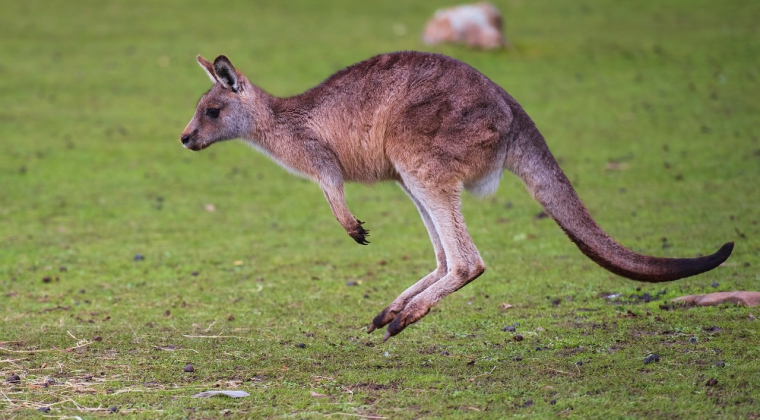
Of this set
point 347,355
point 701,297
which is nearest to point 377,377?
point 347,355

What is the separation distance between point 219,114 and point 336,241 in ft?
11.2

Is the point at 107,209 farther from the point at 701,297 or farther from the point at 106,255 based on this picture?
the point at 701,297

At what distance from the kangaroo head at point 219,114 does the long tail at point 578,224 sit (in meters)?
1.69

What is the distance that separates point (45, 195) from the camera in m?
10.4

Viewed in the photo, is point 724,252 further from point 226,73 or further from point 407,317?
point 226,73

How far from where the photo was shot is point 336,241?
8961mm

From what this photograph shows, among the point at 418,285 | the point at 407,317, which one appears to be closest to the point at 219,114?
the point at 418,285

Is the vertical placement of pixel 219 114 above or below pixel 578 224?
above

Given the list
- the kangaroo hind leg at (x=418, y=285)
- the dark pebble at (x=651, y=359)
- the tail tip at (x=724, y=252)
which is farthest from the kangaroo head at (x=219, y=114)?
the tail tip at (x=724, y=252)

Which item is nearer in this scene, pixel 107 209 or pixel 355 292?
pixel 355 292

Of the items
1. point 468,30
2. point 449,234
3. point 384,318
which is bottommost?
point 384,318

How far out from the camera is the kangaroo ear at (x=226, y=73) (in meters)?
5.52

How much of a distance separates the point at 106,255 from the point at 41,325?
2.22m

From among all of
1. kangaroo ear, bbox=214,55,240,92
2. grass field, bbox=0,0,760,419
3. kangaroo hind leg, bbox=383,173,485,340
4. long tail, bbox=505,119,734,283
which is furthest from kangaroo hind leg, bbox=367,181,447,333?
kangaroo ear, bbox=214,55,240,92
